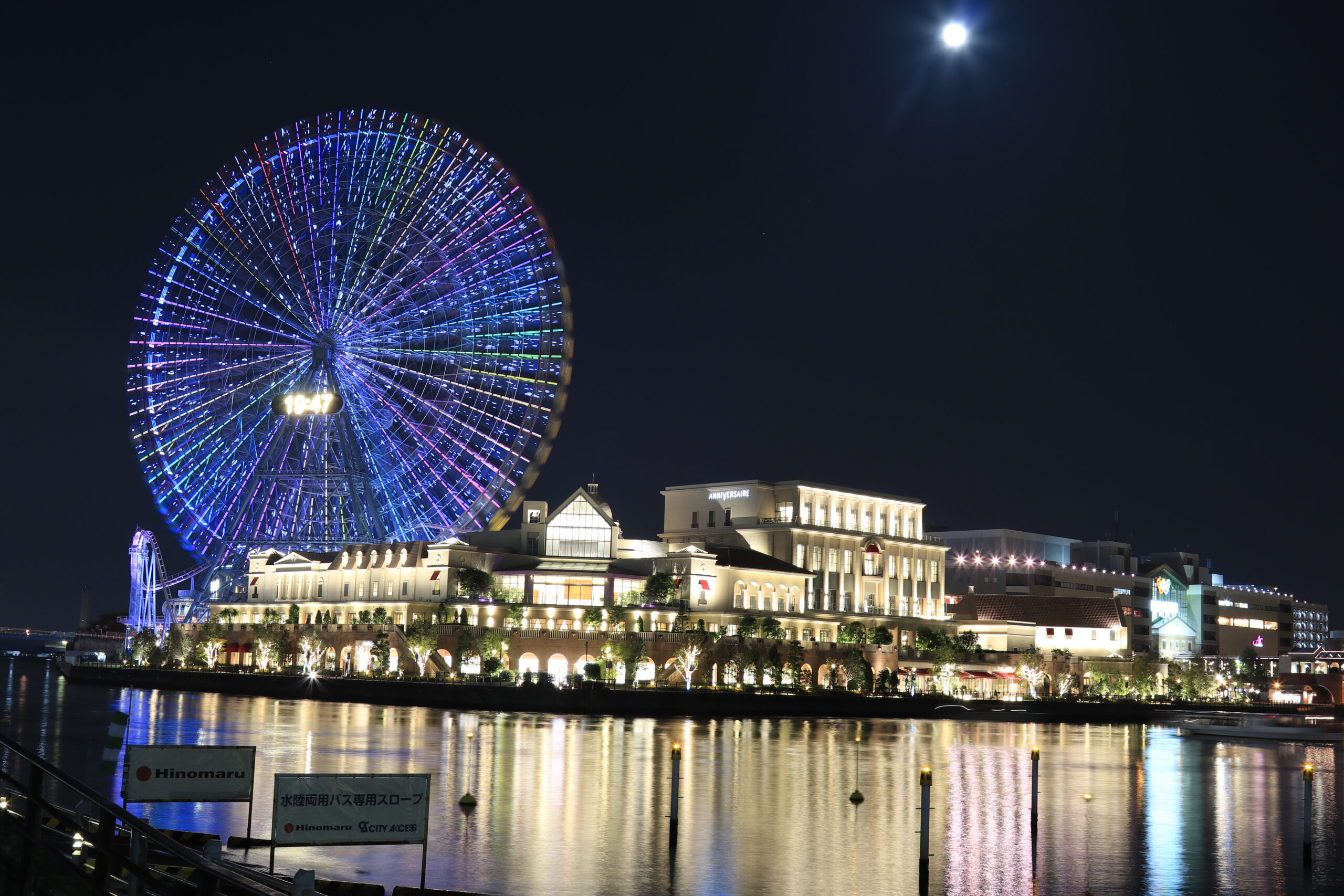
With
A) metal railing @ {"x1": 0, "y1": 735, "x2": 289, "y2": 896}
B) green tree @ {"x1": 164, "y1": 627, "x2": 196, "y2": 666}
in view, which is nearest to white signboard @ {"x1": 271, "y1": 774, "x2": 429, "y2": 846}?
metal railing @ {"x1": 0, "y1": 735, "x2": 289, "y2": 896}

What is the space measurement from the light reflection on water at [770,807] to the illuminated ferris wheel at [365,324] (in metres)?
22.6

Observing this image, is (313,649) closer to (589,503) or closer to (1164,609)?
(589,503)

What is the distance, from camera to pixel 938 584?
141 meters

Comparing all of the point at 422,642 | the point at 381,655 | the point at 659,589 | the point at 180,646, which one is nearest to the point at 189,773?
the point at 422,642

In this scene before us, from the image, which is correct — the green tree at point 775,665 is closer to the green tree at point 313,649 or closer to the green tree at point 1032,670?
the green tree at point 1032,670

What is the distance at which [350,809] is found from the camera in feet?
59.7

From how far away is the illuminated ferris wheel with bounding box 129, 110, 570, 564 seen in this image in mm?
88438

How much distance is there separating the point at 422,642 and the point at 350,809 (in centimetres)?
8460

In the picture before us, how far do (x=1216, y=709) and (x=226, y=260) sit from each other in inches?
3598

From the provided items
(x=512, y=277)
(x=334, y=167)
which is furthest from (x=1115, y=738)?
(x=334, y=167)

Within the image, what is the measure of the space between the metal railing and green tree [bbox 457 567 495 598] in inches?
3609

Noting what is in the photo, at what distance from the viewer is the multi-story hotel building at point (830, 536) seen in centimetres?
12900

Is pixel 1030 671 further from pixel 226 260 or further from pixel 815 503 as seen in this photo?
pixel 226 260

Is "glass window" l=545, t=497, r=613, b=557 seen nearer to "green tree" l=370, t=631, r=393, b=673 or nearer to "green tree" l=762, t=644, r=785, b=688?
"green tree" l=370, t=631, r=393, b=673
